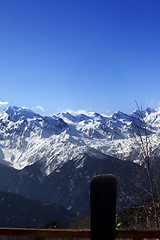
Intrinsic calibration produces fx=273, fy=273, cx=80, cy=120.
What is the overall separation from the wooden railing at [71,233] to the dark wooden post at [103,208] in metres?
1.34

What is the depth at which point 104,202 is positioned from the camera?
1.50 metres

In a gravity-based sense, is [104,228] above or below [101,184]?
below

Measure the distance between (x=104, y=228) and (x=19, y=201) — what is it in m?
153

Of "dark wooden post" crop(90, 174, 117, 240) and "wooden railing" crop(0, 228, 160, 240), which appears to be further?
"wooden railing" crop(0, 228, 160, 240)

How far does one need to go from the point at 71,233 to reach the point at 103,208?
152cm

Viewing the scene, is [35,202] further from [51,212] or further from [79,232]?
[79,232]

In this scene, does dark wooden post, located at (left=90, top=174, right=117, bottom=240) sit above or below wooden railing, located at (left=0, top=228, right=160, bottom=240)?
above

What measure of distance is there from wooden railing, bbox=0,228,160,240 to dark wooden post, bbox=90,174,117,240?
1.34 metres

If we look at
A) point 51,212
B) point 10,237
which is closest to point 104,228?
point 10,237

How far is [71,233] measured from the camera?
2826mm

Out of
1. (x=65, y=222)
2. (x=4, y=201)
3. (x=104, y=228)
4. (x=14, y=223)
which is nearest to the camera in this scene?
(x=104, y=228)

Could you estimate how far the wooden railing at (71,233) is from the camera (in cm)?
268

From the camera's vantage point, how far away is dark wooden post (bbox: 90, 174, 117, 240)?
147 centimetres

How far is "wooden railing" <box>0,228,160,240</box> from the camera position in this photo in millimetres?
2676
